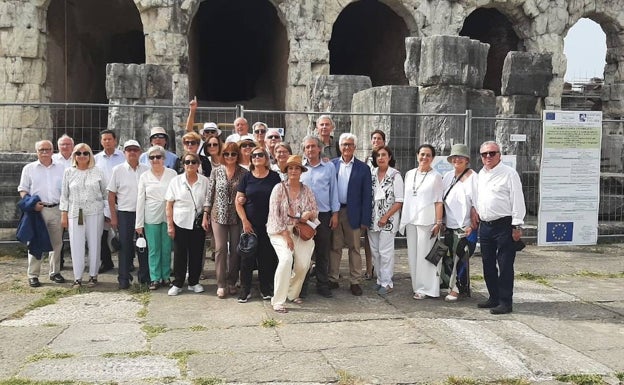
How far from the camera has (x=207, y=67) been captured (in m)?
24.8

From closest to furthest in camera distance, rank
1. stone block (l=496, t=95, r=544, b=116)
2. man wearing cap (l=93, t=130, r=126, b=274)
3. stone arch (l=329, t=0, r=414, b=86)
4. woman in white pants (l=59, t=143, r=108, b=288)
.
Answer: woman in white pants (l=59, t=143, r=108, b=288), man wearing cap (l=93, t=130, r=126, b=274), stone block (l=496, t=95, r=544, b=116), stone arch (l=329, t=0, r=414, b=86)

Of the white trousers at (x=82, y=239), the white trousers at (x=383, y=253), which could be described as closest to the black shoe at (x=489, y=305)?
the white trousers at (x=383, y=253)

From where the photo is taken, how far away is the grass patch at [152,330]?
17.9 ft

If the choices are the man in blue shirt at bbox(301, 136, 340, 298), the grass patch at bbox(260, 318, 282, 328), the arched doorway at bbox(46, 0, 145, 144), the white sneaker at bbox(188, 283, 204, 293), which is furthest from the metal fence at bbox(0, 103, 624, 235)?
the arched doorway at bbox(46, 0, 145, 144)

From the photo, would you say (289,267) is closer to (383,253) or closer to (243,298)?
(243,298)

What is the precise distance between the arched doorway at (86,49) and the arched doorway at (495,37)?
11482 millimetres

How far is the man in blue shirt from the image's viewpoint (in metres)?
6.79

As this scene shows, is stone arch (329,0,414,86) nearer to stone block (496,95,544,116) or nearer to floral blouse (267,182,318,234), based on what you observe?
stone block (496,95,544,116)

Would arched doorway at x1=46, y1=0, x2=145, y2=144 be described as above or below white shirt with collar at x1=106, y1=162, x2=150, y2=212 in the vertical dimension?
above

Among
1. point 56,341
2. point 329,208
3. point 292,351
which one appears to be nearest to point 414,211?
point 329,208

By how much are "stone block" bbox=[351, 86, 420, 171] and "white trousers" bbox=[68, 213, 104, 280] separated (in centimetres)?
454

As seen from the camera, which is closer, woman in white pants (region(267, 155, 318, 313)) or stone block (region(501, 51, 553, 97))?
woman in white pants (region(267, 155, 318, 313))

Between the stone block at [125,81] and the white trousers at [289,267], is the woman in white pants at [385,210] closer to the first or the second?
the white trousers at [289,267]

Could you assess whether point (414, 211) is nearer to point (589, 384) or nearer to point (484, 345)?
point (484, 345)
